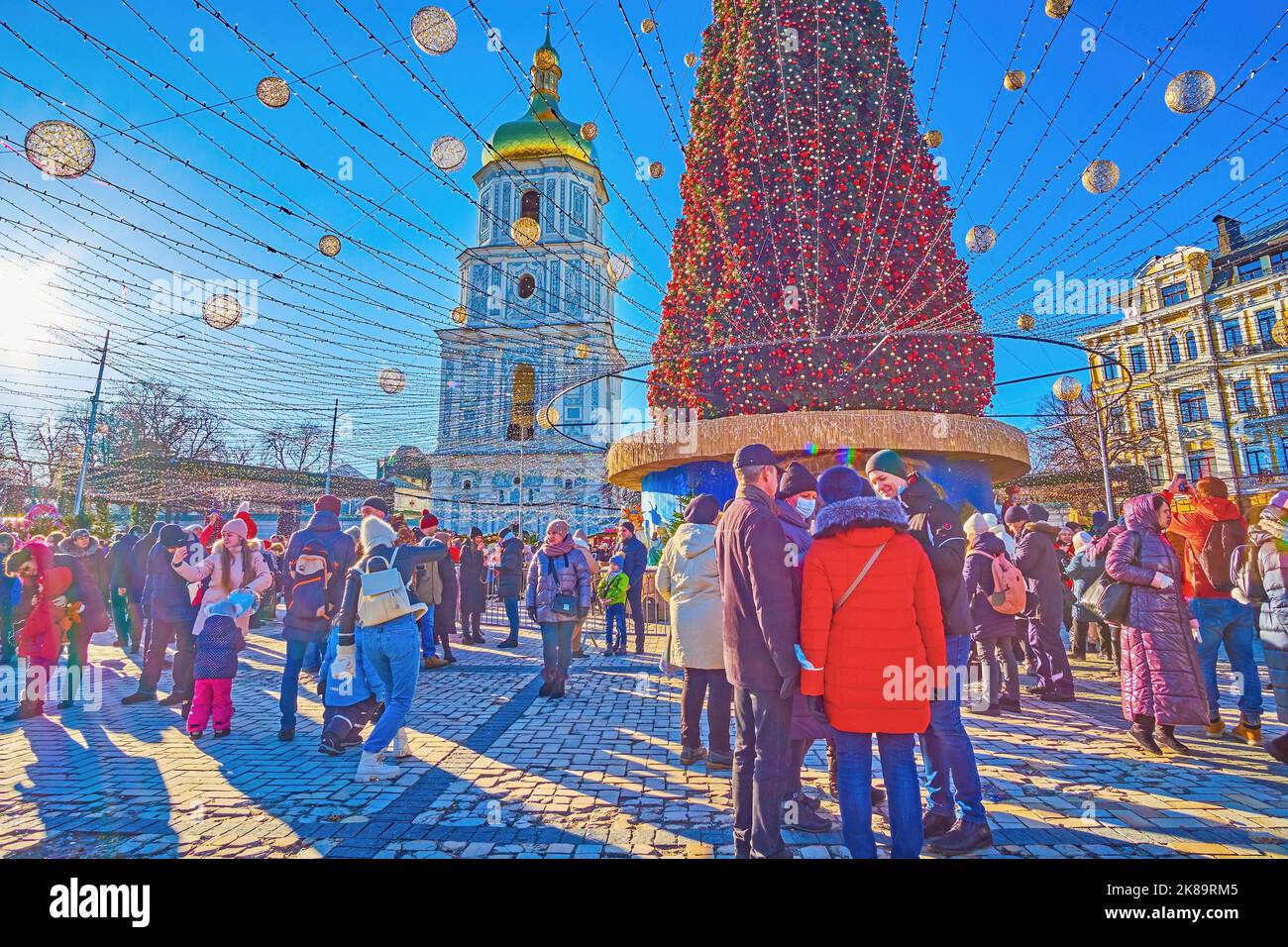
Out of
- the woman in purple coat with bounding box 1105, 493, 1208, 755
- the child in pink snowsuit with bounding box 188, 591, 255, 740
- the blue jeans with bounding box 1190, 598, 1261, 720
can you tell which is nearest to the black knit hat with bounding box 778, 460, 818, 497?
the woman in purple coat with bounding box 1105, 493, 1208, 755

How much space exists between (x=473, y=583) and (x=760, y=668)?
9913mm

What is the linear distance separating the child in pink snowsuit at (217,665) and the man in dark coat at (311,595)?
0.41 m

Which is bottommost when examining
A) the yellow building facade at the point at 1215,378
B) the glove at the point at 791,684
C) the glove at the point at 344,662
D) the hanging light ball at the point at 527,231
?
the glove at the point at 344,662

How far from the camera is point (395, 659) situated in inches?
183

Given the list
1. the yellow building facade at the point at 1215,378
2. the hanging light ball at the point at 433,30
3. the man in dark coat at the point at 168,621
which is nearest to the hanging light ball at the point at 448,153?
the hanging light ball at the point at 433,30

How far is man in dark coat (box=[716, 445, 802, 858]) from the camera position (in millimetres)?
2969

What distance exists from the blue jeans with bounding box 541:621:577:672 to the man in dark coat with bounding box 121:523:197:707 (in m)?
3.62

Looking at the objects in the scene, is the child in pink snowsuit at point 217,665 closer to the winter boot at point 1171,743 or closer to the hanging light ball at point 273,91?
the hanging light ball at point 273,91

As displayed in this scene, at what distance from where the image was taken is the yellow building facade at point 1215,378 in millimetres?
30906

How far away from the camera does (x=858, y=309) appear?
10656 millimetres

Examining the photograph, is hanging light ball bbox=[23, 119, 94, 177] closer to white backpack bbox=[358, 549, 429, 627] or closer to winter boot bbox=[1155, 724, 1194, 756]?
white backpack bbox=[358, 549, 429, 627]

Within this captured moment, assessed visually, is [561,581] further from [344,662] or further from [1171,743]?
[1171,743]
